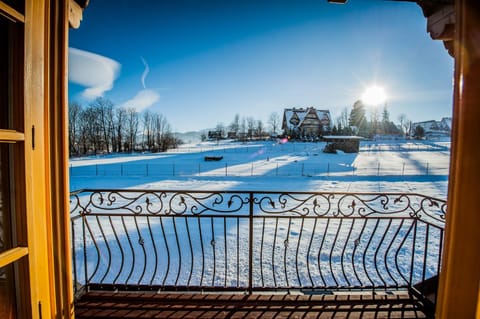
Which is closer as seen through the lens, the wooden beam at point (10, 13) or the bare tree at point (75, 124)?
the wooden beam at point (10, 13)

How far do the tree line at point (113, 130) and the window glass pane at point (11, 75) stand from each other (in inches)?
968

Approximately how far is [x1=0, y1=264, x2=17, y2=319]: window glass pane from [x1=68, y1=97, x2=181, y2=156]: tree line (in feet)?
80.6

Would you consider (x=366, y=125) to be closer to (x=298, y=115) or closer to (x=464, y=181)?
(x=298, y=115)

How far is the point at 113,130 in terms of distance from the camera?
25.9 metres

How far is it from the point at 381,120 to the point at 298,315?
42533mm

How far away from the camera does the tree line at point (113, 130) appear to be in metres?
23.3

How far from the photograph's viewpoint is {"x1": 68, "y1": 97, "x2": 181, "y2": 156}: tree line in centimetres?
2328

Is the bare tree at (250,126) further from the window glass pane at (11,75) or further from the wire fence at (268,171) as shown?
the window glass pane at (11,75)

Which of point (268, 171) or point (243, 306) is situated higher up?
point (243, 306)

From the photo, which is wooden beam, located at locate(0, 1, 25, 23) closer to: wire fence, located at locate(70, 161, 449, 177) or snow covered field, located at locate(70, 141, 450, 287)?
snow covered field, located at locate(70, 141, 450, 287)

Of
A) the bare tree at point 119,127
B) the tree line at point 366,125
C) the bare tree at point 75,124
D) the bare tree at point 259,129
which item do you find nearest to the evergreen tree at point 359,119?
the tree line at point 366,125

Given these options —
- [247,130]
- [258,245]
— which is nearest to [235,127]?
[247,130]

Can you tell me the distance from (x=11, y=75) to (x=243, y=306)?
199cm

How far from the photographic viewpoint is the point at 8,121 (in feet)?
2.74
